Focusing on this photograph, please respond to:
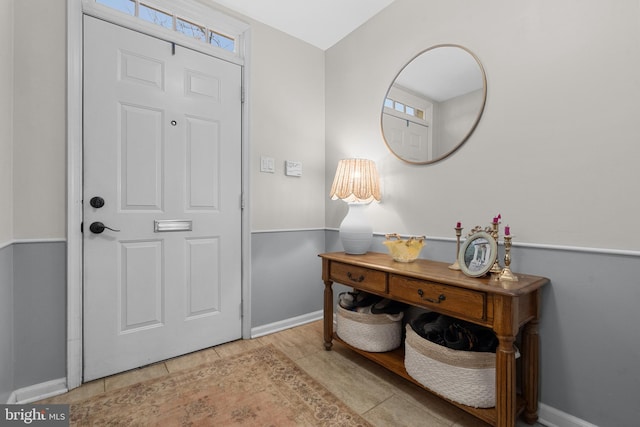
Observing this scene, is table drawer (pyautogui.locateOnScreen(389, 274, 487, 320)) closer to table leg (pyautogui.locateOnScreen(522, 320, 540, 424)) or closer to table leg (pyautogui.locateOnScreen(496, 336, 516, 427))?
table leg (pyautogui.locateOnScreen(496, 336, 516, 427))

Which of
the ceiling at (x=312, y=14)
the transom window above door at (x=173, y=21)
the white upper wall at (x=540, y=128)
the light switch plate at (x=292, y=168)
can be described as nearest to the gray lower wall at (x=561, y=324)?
the white upper wall at (x=540, y=128)

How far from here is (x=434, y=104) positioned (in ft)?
6.13

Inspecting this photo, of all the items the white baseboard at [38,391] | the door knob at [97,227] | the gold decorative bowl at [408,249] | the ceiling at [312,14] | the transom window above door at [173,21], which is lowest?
the white baseboard at [38,391]

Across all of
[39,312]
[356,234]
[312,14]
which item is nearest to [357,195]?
[356,234]

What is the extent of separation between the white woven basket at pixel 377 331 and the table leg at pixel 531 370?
66cm

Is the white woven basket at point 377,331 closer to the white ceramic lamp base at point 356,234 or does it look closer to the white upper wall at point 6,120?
the white ceramic lamp base at point 356,234

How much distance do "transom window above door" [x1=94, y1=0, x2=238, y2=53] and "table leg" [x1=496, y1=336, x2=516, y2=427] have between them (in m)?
2.55

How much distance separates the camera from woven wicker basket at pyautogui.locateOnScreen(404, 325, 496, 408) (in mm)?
1292

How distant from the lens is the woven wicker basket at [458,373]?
1292 mm

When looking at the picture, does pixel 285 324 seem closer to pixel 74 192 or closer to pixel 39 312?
pixel 39 312

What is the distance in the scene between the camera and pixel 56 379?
63.3 inches

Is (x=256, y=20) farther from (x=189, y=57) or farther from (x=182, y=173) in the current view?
(x=182, y=173)

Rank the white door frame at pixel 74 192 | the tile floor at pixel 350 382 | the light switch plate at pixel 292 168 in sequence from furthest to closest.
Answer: the light switch plate at pixel 292 168
the white door frame at pixel 74 192
the tile floor at pixel 350 382

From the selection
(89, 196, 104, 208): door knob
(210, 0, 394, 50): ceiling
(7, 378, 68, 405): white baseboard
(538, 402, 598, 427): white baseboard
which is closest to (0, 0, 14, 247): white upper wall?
(89, 196, 104, 208): door knob
